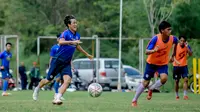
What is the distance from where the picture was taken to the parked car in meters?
36.1

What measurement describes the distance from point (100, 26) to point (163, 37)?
3263cm

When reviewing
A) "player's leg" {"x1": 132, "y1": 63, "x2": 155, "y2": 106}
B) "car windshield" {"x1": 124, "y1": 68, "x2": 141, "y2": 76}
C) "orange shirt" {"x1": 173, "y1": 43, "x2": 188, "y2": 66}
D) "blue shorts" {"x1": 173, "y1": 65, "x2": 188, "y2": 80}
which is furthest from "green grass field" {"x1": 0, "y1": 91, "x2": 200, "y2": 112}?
"car windshield" {"x1": 124, "y1": 68, "x2": 141, "y2": 76}

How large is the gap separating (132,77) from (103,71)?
2.04 m

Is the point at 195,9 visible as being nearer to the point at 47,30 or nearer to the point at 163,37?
the point at 47,30

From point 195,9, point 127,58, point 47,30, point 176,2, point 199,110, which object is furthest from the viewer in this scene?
point 47,30

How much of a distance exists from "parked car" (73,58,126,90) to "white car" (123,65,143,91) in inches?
39.7

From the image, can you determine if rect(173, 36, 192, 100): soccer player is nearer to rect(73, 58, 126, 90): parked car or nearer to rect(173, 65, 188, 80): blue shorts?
rect(173, 65, 188, 80): blue shorts

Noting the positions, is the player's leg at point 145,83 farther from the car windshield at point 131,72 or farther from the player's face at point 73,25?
the car windshield at point 131,72

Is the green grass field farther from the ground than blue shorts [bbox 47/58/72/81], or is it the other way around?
blue shorts [bbox 47/58/72/81]

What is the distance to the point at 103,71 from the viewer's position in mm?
36219

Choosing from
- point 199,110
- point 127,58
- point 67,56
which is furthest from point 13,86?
point 199,110

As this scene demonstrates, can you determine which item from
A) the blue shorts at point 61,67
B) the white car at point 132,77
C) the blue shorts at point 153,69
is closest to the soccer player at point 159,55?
the blue shorts at point 153,69

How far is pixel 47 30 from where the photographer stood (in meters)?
47.8

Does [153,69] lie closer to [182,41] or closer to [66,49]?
[66,49]
